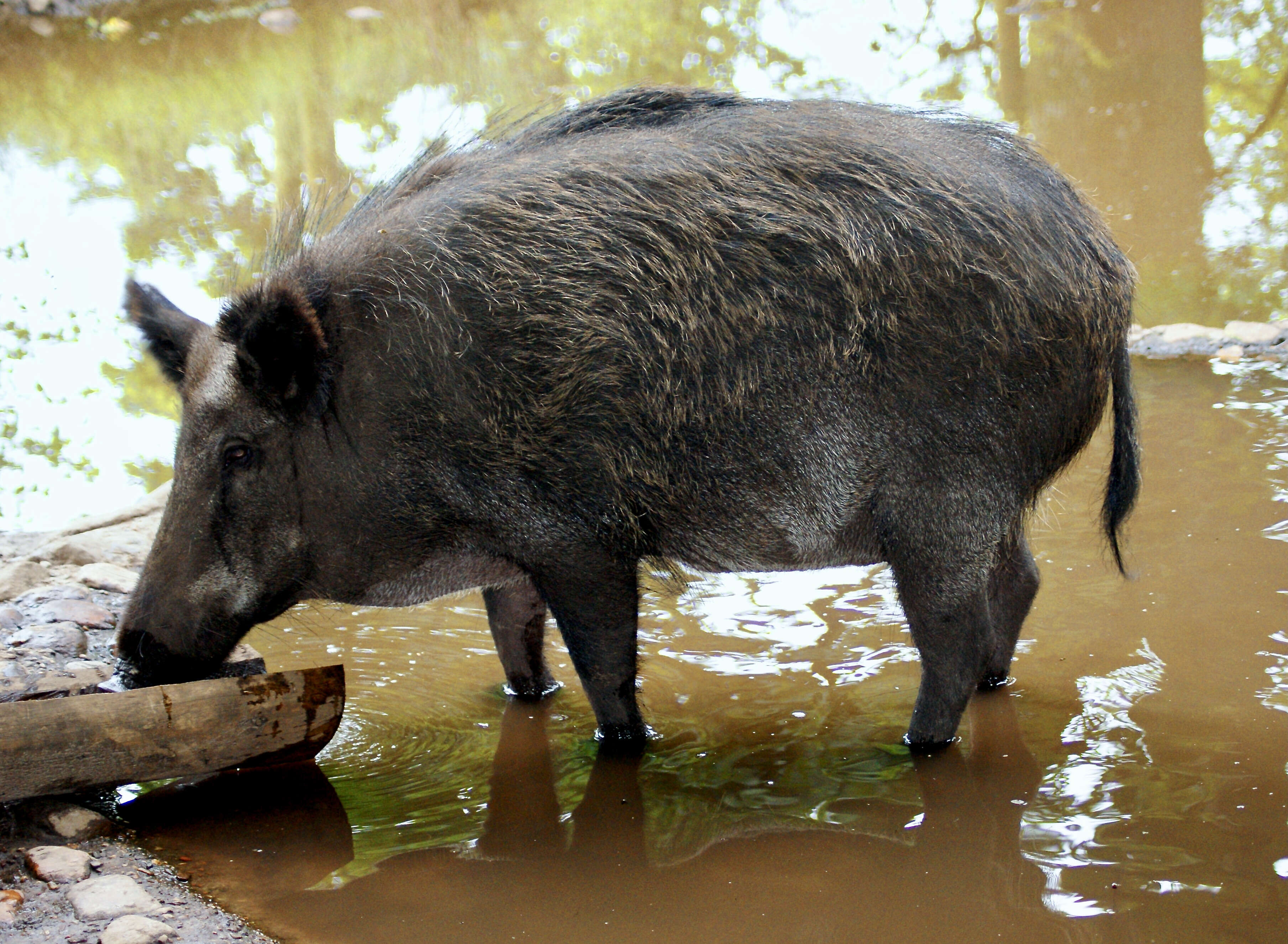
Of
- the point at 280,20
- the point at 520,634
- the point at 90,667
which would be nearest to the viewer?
the point at 90,667

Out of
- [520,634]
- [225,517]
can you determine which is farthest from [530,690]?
[225,517]

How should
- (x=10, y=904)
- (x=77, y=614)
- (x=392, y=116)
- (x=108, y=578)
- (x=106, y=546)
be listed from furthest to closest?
1. (x=392, y=116)
2. (x=106, y=546)
3. (x=108, y=578)
4. (x=77, y=614)
5. (x=10, y=904)

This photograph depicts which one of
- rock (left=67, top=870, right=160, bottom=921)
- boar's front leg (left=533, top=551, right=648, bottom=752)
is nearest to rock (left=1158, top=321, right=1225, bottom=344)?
boar's front leg (left=533, top=551, right=648, bottom=752)

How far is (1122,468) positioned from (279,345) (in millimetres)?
2632

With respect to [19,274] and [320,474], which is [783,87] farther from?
[320,474]

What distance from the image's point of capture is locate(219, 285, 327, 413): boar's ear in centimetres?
329

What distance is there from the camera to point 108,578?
496cm

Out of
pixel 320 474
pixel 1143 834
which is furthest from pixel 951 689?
pixel 320 474

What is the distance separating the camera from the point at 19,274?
9.67m

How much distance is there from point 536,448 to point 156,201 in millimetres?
9278

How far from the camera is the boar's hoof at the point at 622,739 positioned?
12.2ft

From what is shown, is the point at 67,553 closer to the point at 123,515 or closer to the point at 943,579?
the point at 123,515

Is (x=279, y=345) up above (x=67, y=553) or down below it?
above

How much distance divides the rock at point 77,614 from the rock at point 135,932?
2.01 m
